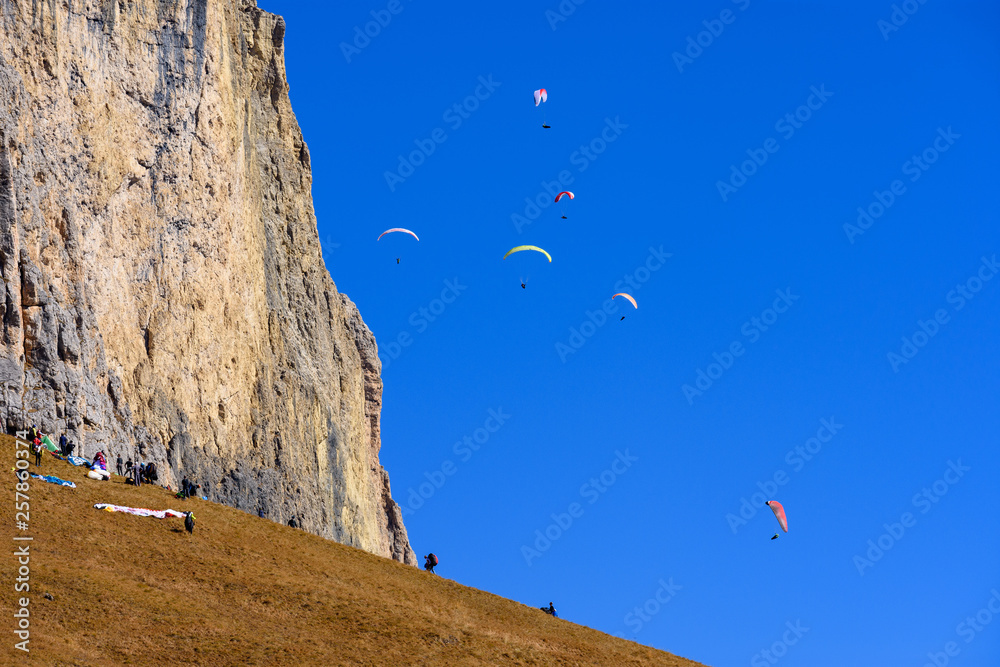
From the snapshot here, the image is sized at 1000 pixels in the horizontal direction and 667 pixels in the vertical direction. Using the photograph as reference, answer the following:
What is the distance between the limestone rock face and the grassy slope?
10324 mm

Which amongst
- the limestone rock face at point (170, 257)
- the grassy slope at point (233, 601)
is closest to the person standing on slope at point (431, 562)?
the grassy slope at point (233, 601)

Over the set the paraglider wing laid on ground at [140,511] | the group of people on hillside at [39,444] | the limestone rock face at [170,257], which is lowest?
the paraglider wing laid on ground at [140,511]

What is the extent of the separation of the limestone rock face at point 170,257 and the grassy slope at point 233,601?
10.3 m

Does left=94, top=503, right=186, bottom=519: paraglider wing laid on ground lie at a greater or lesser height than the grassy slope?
greater

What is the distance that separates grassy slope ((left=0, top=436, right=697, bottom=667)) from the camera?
4891cm

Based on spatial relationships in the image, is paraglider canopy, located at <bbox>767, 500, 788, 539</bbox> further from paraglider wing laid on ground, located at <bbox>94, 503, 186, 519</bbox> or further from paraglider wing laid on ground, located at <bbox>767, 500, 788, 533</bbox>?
paraglider wing laid on ground, located at <bbox>94, 503, 186, 519</bbox>

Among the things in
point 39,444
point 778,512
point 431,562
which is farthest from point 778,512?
point 39,444

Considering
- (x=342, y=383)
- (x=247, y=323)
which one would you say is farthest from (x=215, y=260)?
(x=342, y=383)

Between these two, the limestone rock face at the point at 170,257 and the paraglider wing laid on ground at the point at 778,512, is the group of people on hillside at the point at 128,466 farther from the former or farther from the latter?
the paraglider wing laid on ground at the point at 778,512

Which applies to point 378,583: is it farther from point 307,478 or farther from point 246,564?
point 307,478

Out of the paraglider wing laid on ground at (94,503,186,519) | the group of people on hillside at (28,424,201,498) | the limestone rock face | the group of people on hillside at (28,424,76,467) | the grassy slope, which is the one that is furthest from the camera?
the limestone rock face

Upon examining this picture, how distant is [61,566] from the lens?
51688mm

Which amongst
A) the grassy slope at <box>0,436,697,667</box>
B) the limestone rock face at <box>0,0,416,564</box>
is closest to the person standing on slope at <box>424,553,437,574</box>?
the grassy slope at <box>0,436,697,667</box>

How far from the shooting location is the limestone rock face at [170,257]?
69.8 metres
